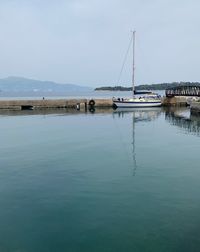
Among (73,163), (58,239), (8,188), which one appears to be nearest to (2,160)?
(73,163)

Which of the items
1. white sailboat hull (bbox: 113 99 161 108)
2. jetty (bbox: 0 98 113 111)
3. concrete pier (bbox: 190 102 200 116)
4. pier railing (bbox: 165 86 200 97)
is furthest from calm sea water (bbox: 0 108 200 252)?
pier railing (bbox: 165 86 200 97)

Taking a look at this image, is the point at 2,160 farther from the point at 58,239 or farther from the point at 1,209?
the point at 58,239

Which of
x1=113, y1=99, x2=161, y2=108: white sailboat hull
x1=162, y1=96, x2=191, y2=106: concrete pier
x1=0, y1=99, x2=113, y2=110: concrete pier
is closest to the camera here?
x1=113, y1=99, x2=161, y2=108: white sailboat hull

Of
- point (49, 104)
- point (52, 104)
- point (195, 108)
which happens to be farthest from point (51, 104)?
point (195, 108)

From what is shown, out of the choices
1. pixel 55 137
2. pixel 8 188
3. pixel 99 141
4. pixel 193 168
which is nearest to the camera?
pixel 8 188

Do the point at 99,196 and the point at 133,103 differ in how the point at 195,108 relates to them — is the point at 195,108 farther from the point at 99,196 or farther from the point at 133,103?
the point at 99,196

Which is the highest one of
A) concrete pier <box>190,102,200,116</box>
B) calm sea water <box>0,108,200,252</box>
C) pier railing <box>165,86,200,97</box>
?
pier railing <box>165,86,200,97</box>

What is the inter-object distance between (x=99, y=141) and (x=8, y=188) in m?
16.6

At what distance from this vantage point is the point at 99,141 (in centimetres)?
3419

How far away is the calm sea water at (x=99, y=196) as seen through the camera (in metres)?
12.1

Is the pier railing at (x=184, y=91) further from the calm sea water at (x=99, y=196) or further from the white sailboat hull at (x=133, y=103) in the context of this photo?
the calm sea water at (x=99, y=196)

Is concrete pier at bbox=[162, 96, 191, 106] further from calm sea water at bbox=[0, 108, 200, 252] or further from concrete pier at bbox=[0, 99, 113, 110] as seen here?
calm sea water at bbox=[0, 108, 200, 252]

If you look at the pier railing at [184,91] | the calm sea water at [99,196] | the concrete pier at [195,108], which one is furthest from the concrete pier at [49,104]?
the calm sea water at [99,196]

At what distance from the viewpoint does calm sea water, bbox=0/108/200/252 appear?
12.1m
